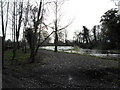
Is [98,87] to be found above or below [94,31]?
below

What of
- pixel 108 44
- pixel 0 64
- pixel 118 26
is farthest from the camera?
pixel 108 44

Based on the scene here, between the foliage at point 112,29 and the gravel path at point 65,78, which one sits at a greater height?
the foliage at point 112,29

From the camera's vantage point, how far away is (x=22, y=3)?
1599 centimetres

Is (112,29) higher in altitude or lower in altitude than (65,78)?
higher

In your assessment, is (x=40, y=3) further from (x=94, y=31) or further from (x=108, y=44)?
(x=94, y=31)

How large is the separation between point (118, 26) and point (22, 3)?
69.2 ft

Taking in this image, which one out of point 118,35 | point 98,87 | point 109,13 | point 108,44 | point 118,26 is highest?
point 109,13

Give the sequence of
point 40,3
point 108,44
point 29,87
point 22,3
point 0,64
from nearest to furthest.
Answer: point 29,87 → point 0,64 → point 40,3 → point 22,3 → point 108,44

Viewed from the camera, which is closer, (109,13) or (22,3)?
(22,3)

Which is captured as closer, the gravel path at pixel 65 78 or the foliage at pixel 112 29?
the gravel path at pixel 65 78

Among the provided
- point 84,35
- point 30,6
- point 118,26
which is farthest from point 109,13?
point 84,35

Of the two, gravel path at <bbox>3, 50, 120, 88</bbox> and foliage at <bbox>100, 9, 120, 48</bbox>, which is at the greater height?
foliage at <bbox>100, 9, 120, 48</bbox>

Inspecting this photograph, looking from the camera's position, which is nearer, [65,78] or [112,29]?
[65,78]

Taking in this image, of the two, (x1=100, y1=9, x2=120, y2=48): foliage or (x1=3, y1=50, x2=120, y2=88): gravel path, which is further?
(x1=100, y1=9, x2=120, y2=48): foliage
